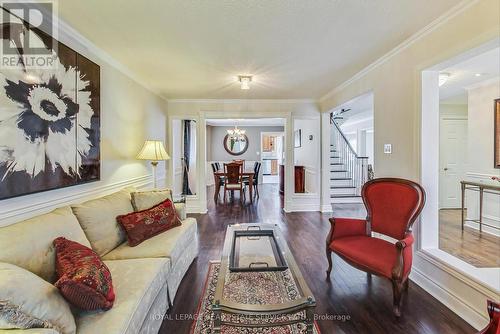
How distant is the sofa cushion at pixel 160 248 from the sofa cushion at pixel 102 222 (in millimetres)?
86

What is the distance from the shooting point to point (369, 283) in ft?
7.70

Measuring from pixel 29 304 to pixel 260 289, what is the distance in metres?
1.38

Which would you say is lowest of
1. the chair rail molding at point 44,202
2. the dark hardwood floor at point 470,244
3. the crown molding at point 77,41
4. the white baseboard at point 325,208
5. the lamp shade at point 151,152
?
the dark hardwood floor at point 470,244

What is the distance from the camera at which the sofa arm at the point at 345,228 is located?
244cm

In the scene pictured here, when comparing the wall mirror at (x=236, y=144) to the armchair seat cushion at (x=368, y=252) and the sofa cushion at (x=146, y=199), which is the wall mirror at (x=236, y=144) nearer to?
the sofa cushion at (x=146, y=199)

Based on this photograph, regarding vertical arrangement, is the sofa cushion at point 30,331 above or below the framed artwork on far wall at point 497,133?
below

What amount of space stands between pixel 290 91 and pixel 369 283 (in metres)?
3.27

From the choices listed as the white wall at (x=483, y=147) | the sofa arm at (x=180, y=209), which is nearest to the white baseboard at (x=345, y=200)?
the white wall at (x=483, y=147)

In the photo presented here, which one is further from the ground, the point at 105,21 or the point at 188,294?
the point at 105,21

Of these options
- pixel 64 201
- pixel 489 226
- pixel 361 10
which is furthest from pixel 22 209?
pixel 489 226

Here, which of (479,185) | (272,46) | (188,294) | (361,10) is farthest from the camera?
(479,185)

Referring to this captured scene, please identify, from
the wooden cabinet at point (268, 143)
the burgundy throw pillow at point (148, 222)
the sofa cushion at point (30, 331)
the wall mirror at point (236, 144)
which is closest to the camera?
the sofa cushion at point (30, 331)

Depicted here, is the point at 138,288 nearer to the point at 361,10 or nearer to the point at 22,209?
the point at 22,209

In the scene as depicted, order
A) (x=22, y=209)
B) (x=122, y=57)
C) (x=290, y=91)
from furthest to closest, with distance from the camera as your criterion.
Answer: (x=290, y=91)
(x=122, y=57)
(x=22, y=209)
